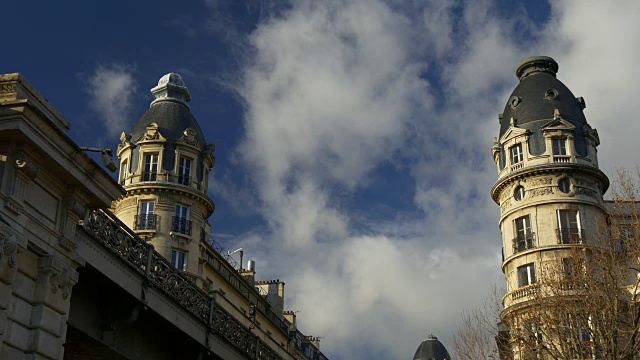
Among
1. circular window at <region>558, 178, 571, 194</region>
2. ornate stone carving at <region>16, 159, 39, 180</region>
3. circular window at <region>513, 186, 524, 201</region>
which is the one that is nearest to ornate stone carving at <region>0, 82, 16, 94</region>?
A: ornate stone carving at <region>16, 159, 39, 180</region>

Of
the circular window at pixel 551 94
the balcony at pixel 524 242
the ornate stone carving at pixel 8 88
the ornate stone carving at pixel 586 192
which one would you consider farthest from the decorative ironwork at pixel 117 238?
the circular window at pixel 551 94

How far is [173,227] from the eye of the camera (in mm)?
44156

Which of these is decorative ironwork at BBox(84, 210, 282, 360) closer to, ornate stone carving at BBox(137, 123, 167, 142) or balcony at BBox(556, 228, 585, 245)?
ornate stone carving at BBox(137, 123, 167, 142)

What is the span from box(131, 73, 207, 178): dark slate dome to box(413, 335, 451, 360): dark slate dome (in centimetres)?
4808

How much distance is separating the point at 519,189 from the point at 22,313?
38.9 metres

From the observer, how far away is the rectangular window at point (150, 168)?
44.8 m

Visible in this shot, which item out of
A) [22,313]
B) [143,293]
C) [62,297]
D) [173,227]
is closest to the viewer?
[22,313]

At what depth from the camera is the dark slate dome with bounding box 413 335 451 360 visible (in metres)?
87.7

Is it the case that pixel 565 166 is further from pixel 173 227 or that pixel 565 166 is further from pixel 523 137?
pixel 173 227

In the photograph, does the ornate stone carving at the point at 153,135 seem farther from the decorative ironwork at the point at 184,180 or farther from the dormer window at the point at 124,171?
the decorative ironwork at the point at 184,180

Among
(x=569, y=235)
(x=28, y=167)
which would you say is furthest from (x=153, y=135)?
(x=28, y=167)

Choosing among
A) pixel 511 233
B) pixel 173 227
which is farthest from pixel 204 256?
pixel 511 233

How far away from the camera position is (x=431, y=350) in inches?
3472

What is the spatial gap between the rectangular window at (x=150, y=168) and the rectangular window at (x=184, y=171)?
1335mm
